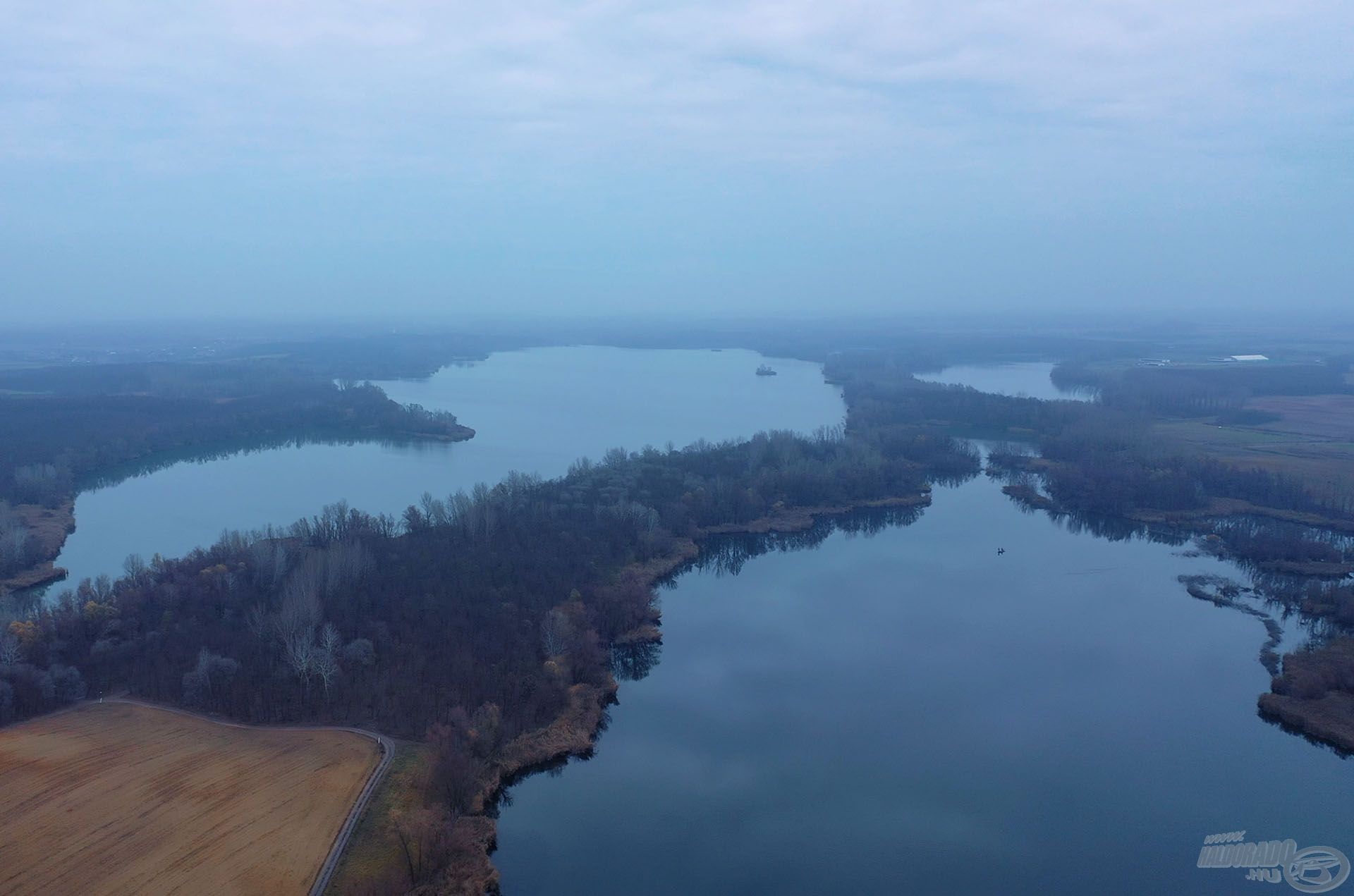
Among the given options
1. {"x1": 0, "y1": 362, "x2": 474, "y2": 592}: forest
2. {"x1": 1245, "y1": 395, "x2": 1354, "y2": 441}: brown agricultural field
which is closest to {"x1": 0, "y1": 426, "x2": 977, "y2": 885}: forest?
{"x1": 0, "y1": 362, "x2": 474, "y2": 592}: forest

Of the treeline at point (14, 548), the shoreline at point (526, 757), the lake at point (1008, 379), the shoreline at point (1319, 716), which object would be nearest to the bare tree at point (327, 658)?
the shoreline at point (526, 757)

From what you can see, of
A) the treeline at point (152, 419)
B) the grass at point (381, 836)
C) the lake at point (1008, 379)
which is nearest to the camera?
the grass at point (381, 836)

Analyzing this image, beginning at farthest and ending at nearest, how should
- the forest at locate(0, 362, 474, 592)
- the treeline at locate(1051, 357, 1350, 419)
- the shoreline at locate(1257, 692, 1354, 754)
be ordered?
the treeline at locate(1051, 357, 1350, 419), the forest at locate(0, 362, 474, 592), the shoreline at locate(1257, 692, 1354, 754)

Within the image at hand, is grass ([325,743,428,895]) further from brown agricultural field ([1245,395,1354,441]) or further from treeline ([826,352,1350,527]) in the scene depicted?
brown agricultural field ([1245,395,1354,441])

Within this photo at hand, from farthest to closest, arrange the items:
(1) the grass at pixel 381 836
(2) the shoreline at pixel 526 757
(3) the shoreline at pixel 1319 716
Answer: (3) the shoreline at pixel 1319 716 < (2) the shoreline at pixel 526 757 < (1) the grass at pixel 381 836

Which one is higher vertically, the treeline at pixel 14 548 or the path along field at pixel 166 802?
the treeline at pixel 14 548

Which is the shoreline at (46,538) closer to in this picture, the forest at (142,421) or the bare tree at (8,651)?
the forest at (142,421)
